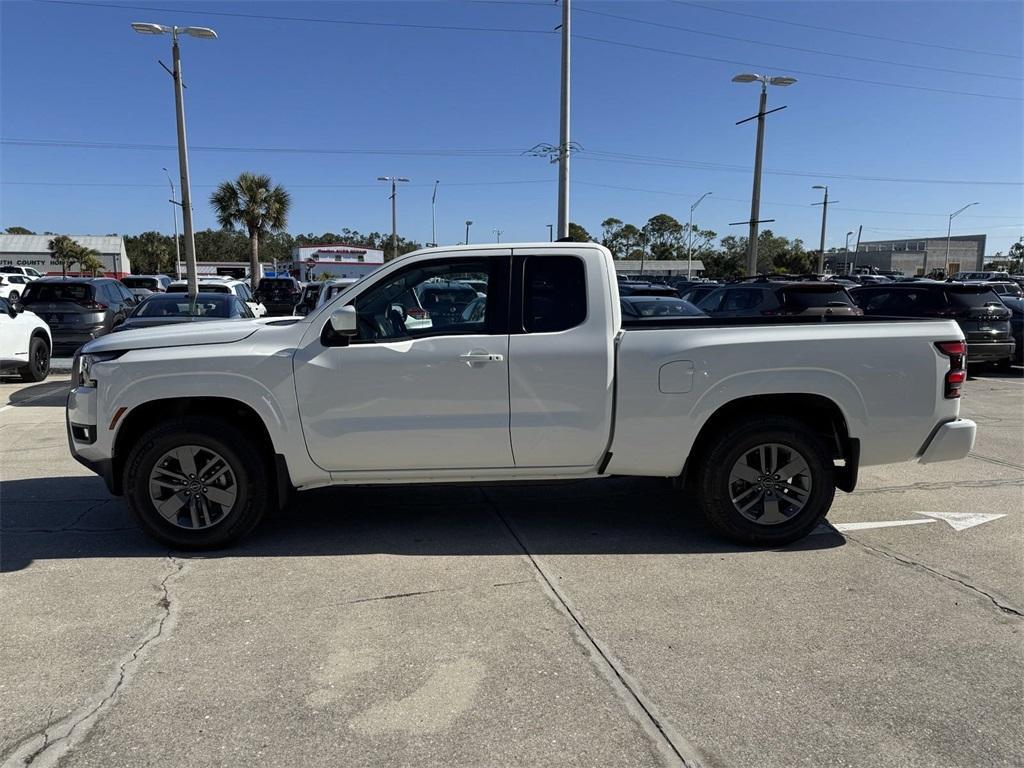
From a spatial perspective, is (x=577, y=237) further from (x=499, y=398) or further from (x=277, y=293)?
(x=499, y=398)

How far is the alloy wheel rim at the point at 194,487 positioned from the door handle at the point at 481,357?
165 centimetres

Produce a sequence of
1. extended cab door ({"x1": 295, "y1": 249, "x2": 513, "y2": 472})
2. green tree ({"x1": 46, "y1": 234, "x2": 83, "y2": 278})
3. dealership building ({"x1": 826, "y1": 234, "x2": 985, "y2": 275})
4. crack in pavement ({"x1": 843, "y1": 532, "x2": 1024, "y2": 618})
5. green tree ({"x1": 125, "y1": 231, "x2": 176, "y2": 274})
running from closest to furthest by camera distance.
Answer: crack in pavement ({"x1": 843, "y1": 532, "x2": 1024, "y2": 618}) → extended cab door ({"x1": 295, "y1": 249, "x2": 513, "y2": 472}) → green tree ({"x1": 46, "y1": 234, "x2": 83, "y2": 278}) → green tree ({"x1": 125, "y1": 231, "x2": 176, "y2": 274}) → dealership building ({"x1": 826, "y1": 234, "x2": 985, "y2": 275})

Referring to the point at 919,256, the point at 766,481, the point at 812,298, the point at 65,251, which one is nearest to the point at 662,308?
the point at 812,298

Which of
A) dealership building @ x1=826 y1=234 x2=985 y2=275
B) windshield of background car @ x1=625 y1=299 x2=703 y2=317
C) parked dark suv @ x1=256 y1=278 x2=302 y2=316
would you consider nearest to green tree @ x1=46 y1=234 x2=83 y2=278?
parked dark suv @ x1=256 y1=278 x2=302 y2=316

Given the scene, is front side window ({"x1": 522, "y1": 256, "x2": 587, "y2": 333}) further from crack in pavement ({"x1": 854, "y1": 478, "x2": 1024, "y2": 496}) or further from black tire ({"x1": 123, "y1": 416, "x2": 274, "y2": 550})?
crack in pavement ({"x1": 854, "y1": 478, "x2": 1024, "y2": 496})

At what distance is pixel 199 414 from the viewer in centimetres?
464

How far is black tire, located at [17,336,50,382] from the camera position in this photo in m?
11.6

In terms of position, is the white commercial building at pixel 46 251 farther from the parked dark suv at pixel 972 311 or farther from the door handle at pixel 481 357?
the door handle at pixel 481 357

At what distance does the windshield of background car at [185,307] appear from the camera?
11477 millimetres

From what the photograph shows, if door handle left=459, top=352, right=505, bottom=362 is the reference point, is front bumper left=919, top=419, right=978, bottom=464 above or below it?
below

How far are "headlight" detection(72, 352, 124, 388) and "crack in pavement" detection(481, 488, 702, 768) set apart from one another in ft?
9.94

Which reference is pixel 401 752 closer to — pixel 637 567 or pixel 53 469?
pixel 637 567

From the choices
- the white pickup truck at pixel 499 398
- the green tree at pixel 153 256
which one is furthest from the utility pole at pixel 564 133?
the green tree at pixel 153 256

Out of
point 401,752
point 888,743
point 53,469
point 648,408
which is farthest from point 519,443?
point 53,469
